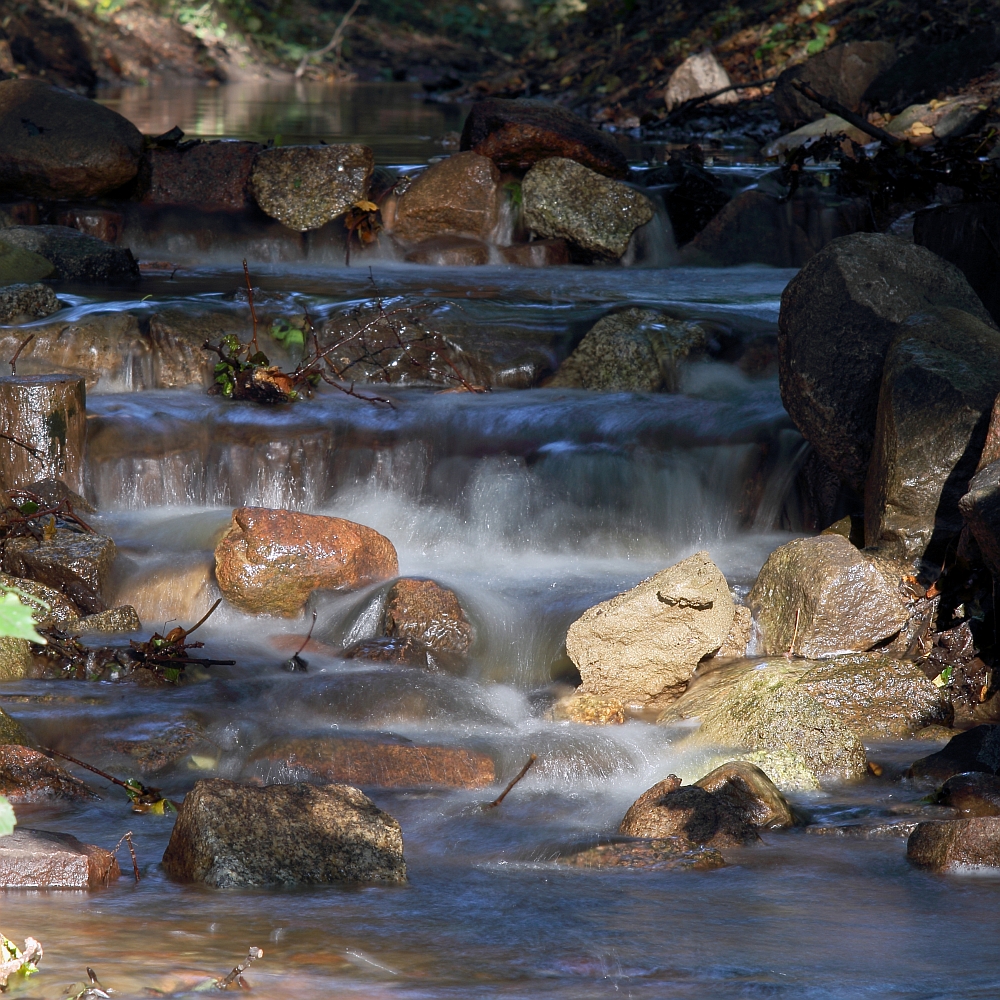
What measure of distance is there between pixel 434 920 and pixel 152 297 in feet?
21.4

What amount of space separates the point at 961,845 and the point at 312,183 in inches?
359

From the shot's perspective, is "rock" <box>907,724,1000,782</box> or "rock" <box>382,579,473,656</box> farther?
"rock" <box>382,579,473,656</box>

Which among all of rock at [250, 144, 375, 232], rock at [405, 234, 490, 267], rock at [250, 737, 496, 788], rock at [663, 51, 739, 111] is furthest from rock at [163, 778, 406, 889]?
rock at [663, 51, 739, 111]

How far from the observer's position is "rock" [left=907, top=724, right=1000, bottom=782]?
394 cm

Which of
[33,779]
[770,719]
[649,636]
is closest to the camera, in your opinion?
[33,779]

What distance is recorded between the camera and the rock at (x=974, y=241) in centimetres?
702

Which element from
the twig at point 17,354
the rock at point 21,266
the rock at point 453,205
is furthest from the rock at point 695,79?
the twig at point 17,354

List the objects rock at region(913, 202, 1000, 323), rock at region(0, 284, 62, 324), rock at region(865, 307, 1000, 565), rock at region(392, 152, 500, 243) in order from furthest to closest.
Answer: rock at region(392, 152, 500, 243), rock at region(0, 284, 62, 324), rock at region(913, 202, 1000, 323), rock at region(865, 307, 1000, 565)

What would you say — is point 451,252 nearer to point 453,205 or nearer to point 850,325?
point 453,205

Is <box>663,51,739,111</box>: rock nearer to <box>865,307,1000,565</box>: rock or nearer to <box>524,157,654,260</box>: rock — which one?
<box>524,157,654,260</box>: rock

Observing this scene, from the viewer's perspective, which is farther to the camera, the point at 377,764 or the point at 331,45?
the point at 331,45

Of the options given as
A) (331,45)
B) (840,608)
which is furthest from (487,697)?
(331,45)

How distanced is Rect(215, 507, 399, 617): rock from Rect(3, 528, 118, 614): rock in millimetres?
528

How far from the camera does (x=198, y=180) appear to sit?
1127 centimetres
